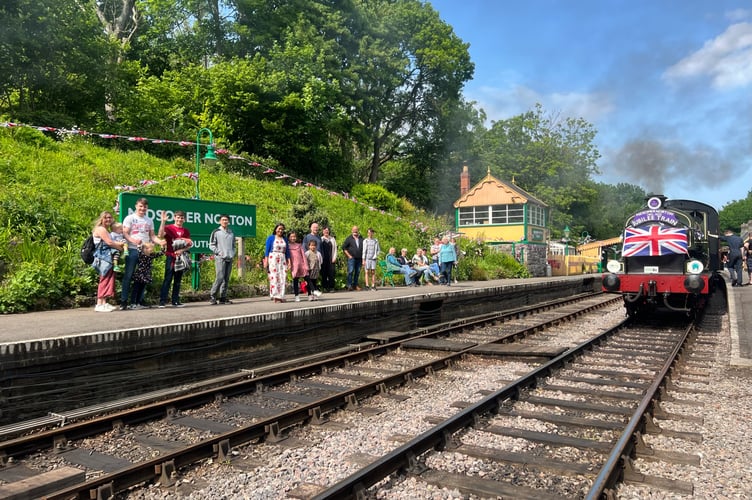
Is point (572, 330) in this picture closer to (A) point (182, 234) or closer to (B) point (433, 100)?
(A) point (182, 234)

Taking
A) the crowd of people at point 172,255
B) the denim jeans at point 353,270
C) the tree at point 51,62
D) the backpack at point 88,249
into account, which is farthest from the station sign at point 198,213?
the tree at point 51,62

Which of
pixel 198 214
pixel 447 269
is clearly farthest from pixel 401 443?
pixel 447 269

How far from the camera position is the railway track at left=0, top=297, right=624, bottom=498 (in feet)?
12.8

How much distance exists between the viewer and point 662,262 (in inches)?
451

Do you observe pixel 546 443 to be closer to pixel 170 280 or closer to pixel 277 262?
pixel 277 262

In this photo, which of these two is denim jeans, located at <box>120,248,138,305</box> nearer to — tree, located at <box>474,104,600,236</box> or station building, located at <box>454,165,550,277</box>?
station building, located at <box>454,165,550,277</box>

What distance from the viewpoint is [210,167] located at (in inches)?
837

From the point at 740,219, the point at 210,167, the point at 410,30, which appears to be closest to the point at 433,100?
the point at 410,30

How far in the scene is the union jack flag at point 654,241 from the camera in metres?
11.0

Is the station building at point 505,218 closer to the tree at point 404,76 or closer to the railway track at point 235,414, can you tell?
the tree at point 404,76

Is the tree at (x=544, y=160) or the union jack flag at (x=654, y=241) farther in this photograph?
the tree at (x=544, y=160)

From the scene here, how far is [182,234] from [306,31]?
86.9ft

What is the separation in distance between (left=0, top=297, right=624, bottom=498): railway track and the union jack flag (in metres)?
3.76

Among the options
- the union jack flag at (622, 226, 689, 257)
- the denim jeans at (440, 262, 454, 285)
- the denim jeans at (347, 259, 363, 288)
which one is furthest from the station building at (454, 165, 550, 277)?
the union jack flag at (622, 226, 689, 257)
